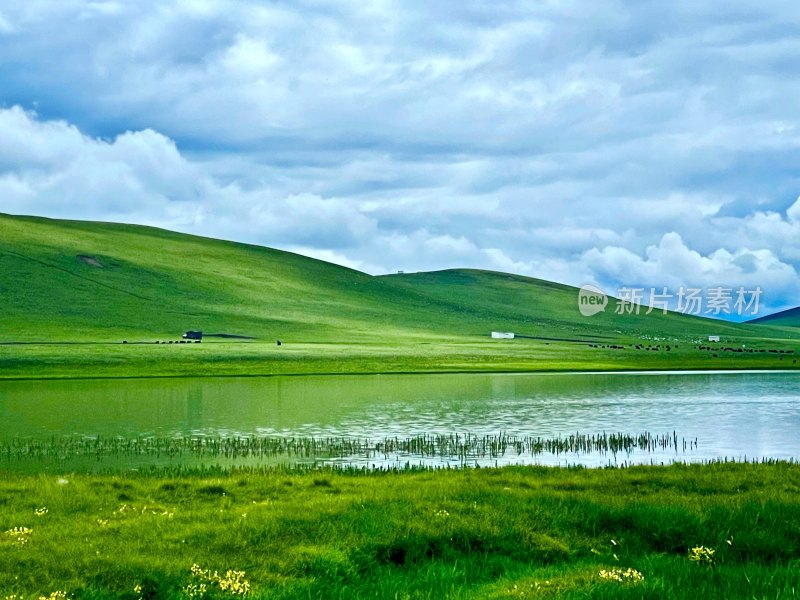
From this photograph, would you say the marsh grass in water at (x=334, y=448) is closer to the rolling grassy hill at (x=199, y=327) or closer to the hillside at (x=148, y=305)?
the rolling grassy hill at (x=199, y=327)

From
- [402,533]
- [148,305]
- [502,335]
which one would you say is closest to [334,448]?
[402,533]

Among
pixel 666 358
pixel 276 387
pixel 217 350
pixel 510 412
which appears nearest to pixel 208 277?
pixel 217 350

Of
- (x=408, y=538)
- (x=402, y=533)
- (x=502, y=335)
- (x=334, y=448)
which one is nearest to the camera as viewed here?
(x=408, y=538)

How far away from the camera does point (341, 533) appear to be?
1474 centimetres

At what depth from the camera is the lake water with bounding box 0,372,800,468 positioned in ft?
123

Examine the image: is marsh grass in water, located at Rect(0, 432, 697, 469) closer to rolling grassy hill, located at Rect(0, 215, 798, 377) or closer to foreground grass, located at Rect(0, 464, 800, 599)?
foreground grass, located at Rect(0, 464, 800, 599)

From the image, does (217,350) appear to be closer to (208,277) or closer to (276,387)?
(276,387)

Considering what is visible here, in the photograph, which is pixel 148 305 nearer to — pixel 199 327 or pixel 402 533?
pixel 199 327

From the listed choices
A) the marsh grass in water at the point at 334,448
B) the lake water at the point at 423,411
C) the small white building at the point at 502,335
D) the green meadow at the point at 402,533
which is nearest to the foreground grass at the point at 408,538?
the green meadow at the point at 402,533

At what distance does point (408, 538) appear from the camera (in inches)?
571

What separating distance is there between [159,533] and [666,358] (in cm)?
12731

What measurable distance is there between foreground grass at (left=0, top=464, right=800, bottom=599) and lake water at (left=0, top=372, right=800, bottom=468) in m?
10.6

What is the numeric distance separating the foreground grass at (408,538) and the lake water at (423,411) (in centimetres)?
1060

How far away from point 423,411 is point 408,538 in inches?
1405
